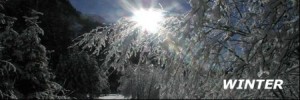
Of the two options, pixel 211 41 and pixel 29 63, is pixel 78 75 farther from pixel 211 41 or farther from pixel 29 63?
pixel 211 41

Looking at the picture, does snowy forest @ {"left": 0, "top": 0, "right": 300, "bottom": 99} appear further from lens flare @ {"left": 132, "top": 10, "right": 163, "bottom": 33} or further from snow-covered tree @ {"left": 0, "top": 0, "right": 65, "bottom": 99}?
snow-covered tree @ {"left": 0, "top": 0, "right": 65, "bottom": 99}

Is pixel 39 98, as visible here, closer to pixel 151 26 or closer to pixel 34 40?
pixel 34 40

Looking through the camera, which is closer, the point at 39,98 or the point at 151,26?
the point at 151,26

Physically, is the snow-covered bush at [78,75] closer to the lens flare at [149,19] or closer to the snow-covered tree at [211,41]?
the snow-covered tree at [211,41]

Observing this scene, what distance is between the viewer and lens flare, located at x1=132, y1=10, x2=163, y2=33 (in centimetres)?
369

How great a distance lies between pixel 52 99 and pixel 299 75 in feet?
27.5

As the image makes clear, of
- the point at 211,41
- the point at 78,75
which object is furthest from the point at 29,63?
the point at 78,75

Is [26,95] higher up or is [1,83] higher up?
[1,83]

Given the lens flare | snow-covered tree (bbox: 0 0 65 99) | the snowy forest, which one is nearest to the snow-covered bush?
snow-covered tree (bbox: 0 0 65 99)

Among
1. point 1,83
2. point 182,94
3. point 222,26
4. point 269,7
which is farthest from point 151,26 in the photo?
point 1,83

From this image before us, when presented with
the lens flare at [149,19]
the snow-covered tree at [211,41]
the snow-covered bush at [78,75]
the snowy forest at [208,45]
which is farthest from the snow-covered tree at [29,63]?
the snow-covered bush at [78,75]

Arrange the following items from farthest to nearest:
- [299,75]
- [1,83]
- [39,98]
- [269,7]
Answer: [39,98] → [1,83] → [299,75] → [269,7]

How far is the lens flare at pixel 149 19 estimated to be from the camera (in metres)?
3.69

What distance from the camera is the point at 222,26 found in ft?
12.7
